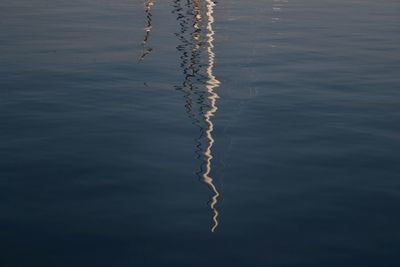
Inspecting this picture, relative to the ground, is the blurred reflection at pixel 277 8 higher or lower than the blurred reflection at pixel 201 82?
higher

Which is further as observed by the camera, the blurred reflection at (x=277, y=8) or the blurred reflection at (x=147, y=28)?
the blurred reflection at (x=277, y=8)

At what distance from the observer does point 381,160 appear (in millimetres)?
11875

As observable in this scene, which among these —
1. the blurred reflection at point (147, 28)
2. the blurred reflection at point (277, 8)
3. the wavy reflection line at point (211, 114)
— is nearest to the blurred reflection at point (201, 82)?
the wavy reflection line at point (211, 114)

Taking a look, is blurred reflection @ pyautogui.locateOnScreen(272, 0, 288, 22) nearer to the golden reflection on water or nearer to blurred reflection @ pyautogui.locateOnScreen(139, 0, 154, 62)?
the golden reflection on water

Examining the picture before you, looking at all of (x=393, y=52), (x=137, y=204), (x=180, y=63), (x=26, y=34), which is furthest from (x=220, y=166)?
(x=26, y=34)

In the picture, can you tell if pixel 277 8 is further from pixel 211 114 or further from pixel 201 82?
pixel 211 114

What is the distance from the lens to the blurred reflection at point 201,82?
11656 millimetres

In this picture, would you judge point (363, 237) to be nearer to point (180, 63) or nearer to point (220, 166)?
point (220, 166)

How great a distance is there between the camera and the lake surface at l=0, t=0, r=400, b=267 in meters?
8.91

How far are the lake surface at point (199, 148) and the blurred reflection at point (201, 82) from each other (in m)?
0.06

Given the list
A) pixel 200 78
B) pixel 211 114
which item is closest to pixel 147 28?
pixel 200 78

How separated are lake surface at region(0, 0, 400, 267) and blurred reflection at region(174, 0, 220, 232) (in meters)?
0.06

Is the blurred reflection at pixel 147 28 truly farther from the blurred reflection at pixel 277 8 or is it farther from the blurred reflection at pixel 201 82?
the blurred reflection at pixel 277 8

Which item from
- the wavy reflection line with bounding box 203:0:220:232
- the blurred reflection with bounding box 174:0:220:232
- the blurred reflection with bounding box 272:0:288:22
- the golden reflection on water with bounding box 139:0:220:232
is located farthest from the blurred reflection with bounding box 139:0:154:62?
the blurred reflection with bounding box 272:0:288:22
